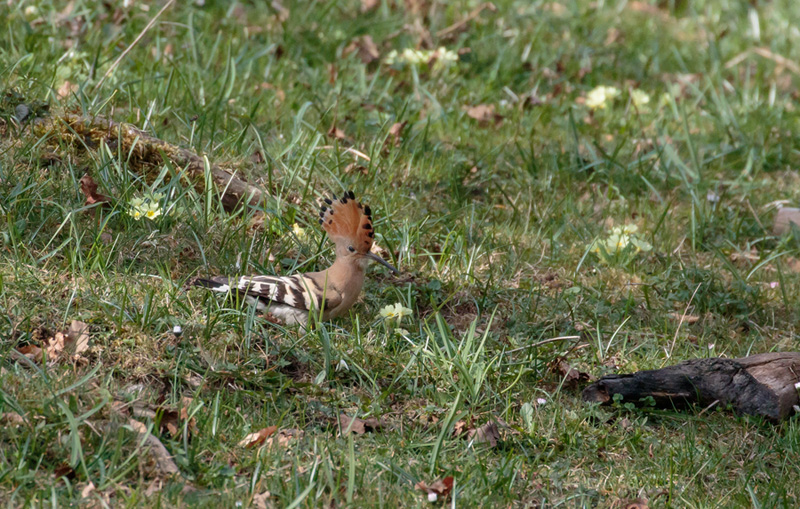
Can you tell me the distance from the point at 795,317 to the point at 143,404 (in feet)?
11.8

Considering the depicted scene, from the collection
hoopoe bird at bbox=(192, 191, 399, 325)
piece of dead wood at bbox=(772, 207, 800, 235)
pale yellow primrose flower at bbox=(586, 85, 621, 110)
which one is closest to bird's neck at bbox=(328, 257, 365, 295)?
hoopoe bird at bbox=(192, 191, 399, 325)

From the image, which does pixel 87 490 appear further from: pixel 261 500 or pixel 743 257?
pixel 743 257

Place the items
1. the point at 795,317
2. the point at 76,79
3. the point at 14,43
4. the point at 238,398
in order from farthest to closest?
1. the point at 14,43
2. the point at 76,79
3. the point at 795,317
4. the point at 238,398

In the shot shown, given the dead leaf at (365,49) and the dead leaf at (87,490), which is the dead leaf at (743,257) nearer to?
the dead leaf at (365,49)

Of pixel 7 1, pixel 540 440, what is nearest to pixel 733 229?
pixel 540 440

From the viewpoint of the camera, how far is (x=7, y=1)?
6.31 m

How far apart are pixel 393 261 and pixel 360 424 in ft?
4.51

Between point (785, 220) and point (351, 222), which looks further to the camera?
point (785, 220)

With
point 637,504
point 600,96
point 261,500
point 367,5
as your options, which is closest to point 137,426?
point 261,500

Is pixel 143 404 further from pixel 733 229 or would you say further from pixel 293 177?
pixel 733 229

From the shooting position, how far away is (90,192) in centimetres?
460

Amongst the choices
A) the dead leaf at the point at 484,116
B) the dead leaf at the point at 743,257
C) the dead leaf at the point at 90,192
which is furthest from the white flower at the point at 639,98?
the dead leaf at the point at 90,192

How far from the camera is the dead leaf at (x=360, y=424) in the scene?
3670mm

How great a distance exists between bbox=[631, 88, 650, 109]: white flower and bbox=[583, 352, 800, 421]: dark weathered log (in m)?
3.44
